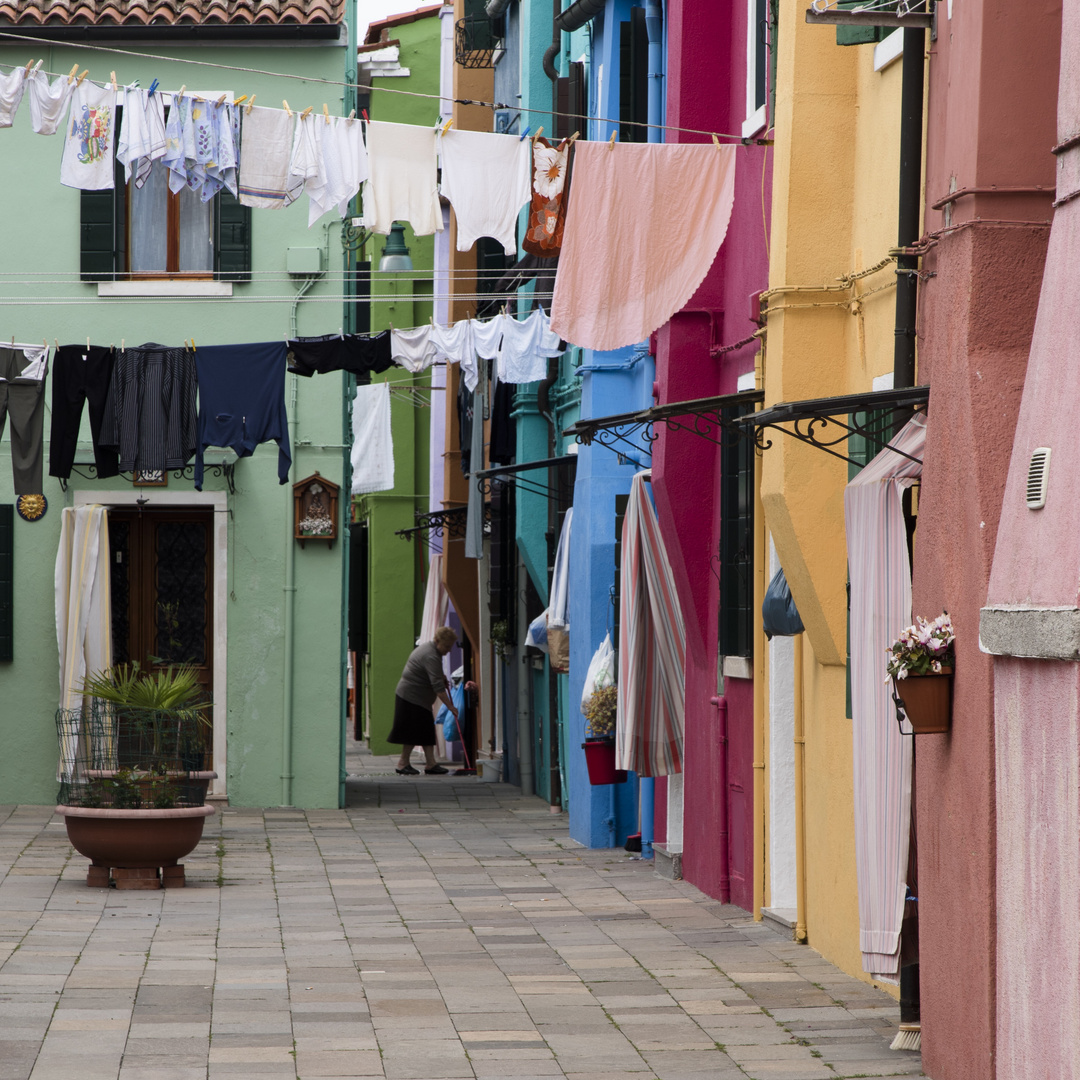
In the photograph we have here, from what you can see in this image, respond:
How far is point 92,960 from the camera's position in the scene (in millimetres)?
9617

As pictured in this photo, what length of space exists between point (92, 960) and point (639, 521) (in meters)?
5.08

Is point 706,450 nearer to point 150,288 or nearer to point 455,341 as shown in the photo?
point 455,341

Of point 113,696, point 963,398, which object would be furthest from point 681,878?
point 963,398

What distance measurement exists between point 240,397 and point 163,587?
297 cm

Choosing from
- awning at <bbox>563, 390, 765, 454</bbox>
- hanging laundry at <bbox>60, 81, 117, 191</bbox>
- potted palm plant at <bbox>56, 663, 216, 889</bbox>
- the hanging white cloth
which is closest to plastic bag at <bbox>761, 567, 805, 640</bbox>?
awning at <bbox>563, 390, 765, 454</bbox>

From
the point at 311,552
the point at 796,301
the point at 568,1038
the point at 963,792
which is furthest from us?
the point at 311,552

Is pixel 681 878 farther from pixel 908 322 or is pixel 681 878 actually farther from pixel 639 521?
pixel 908 322

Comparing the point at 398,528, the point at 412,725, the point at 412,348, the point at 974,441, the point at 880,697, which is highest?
the point at 412,348

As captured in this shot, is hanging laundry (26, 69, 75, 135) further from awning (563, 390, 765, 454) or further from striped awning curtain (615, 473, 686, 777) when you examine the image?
striped awning curtain (615, 473, 686, 777)

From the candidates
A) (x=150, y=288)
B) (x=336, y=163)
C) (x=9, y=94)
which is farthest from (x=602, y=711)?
(x=150, y=288)

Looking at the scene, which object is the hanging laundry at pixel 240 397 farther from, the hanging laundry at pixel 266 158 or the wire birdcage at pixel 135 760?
the hanging laundry at pixel 266 158

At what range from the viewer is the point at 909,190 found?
8.16 meters

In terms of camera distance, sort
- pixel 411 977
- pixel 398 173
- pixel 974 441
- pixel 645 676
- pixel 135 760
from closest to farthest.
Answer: pixel 974 441 → pixel 411 977 → pixel 398 173 → pixel 135 760 → pixel 645 676

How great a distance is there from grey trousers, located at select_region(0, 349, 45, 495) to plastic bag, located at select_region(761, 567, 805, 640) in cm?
795
